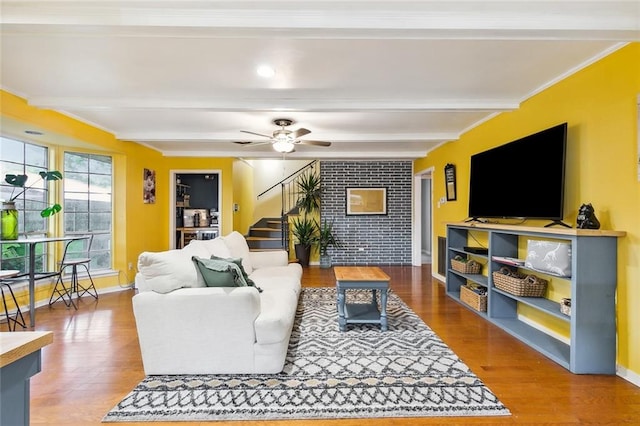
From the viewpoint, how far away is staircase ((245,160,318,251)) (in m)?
6.73

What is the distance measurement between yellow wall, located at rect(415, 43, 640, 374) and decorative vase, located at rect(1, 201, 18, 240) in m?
5.73

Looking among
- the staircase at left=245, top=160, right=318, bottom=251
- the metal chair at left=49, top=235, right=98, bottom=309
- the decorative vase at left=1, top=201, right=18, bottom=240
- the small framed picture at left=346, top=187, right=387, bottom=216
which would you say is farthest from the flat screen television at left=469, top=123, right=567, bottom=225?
the decorative vase at left=1, top=201, right=18, bottom=240

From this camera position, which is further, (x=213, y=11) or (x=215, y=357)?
(x=215, y=357)

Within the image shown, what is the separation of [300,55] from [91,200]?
4299 millimetres

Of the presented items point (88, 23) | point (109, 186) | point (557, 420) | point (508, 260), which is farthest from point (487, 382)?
point (109, 186)

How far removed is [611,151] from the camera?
233cm

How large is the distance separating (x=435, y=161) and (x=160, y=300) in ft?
16.9

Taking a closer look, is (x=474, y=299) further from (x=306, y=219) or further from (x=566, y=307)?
(x=306, y=219)

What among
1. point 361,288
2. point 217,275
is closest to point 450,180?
point 361,288

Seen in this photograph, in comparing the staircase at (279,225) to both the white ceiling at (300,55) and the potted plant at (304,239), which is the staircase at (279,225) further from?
the white ceiling at (300,55)

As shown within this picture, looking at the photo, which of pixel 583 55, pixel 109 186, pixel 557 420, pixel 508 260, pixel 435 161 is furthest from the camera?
pixel 435 161

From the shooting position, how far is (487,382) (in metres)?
2.18

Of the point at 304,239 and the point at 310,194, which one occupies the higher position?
the point at 310,194

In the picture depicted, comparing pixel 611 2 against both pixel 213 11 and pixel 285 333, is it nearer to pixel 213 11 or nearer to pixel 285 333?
pixel 213 11
